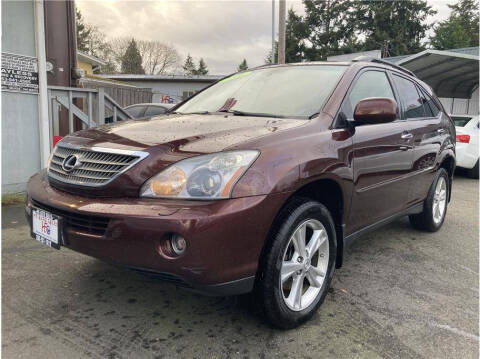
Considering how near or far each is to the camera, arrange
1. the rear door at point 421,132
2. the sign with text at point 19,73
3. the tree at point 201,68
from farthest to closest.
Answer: the tree at point 201,68 < the sign with text at point 19,73 < the rear door at point 421,132

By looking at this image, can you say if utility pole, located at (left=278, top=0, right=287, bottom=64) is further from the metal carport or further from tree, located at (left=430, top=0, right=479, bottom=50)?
tree, located at (left=430, top=0, right=479, bottom=50)

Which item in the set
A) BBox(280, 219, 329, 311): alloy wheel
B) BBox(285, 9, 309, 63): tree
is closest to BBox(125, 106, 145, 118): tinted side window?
BBox(280, 219, 329, 311): alloy wheel

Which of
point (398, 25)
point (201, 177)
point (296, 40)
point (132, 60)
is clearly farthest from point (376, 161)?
point (132, 60)

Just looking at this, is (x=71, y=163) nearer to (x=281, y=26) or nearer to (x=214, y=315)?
(x=214, y=315)

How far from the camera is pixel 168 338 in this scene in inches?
87.8

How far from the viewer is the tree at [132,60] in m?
47.2

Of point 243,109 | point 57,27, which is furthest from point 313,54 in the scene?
point 243,109

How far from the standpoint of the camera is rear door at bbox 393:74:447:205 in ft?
12.0

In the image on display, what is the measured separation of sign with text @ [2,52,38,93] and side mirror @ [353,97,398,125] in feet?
Answer: 14.3

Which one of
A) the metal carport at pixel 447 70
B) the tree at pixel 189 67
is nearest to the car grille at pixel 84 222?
the metal carport at pixel 447 70

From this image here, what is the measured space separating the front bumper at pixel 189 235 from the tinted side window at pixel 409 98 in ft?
7.17

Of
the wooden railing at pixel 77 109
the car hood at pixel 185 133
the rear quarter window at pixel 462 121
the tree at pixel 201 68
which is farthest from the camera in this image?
the tree at pixel 201 68

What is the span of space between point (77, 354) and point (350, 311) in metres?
1.64

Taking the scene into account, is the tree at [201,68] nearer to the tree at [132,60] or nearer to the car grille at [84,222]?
the tree at [132,60]
